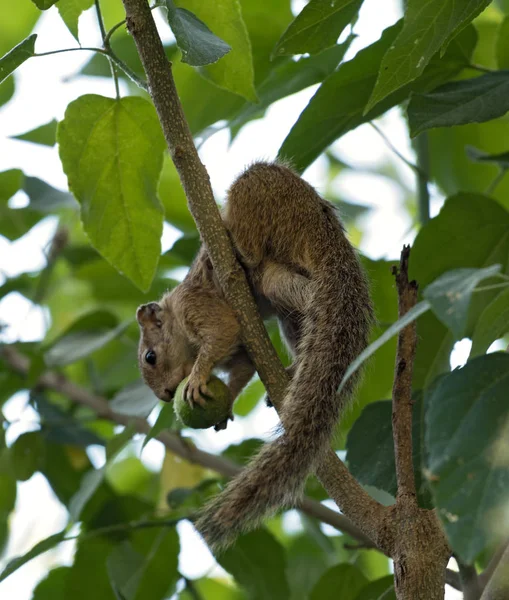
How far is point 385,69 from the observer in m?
1.68

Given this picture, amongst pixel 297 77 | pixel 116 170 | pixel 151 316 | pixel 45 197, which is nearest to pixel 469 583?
pixel 116 170

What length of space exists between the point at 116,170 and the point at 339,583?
1202 mm

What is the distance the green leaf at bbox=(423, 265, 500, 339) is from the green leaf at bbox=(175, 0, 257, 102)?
1005mm

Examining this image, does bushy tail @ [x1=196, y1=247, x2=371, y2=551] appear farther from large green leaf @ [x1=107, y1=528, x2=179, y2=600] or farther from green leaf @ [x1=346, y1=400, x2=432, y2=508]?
large green leaf @ [x1=107, y1=528, x2=179, y2=600]

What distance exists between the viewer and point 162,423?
2.10 m

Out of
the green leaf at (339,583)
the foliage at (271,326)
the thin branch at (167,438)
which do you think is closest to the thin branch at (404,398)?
the foliage at (271,326)

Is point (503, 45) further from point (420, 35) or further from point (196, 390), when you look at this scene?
point (196, 390)

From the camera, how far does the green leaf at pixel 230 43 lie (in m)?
1.99

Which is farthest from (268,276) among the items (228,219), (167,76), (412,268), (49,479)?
(49,479)

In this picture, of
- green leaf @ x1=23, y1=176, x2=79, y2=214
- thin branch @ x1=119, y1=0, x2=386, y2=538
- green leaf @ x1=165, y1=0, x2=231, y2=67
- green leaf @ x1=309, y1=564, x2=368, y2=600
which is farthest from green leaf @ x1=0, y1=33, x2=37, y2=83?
green leaf @ x1=309, y1=564, x2=368, y2=600

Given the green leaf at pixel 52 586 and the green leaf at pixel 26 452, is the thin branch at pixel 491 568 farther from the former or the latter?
the green leaf at pixel 26 452

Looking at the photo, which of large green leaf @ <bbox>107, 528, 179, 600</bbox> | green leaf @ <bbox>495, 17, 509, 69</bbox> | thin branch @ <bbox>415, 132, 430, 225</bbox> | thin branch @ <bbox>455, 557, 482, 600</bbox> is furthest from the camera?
thin branch @ <bbox>415, 132, 430, 225</bbox>

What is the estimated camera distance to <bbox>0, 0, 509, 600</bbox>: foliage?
4.21ft

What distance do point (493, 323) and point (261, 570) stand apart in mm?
1201
